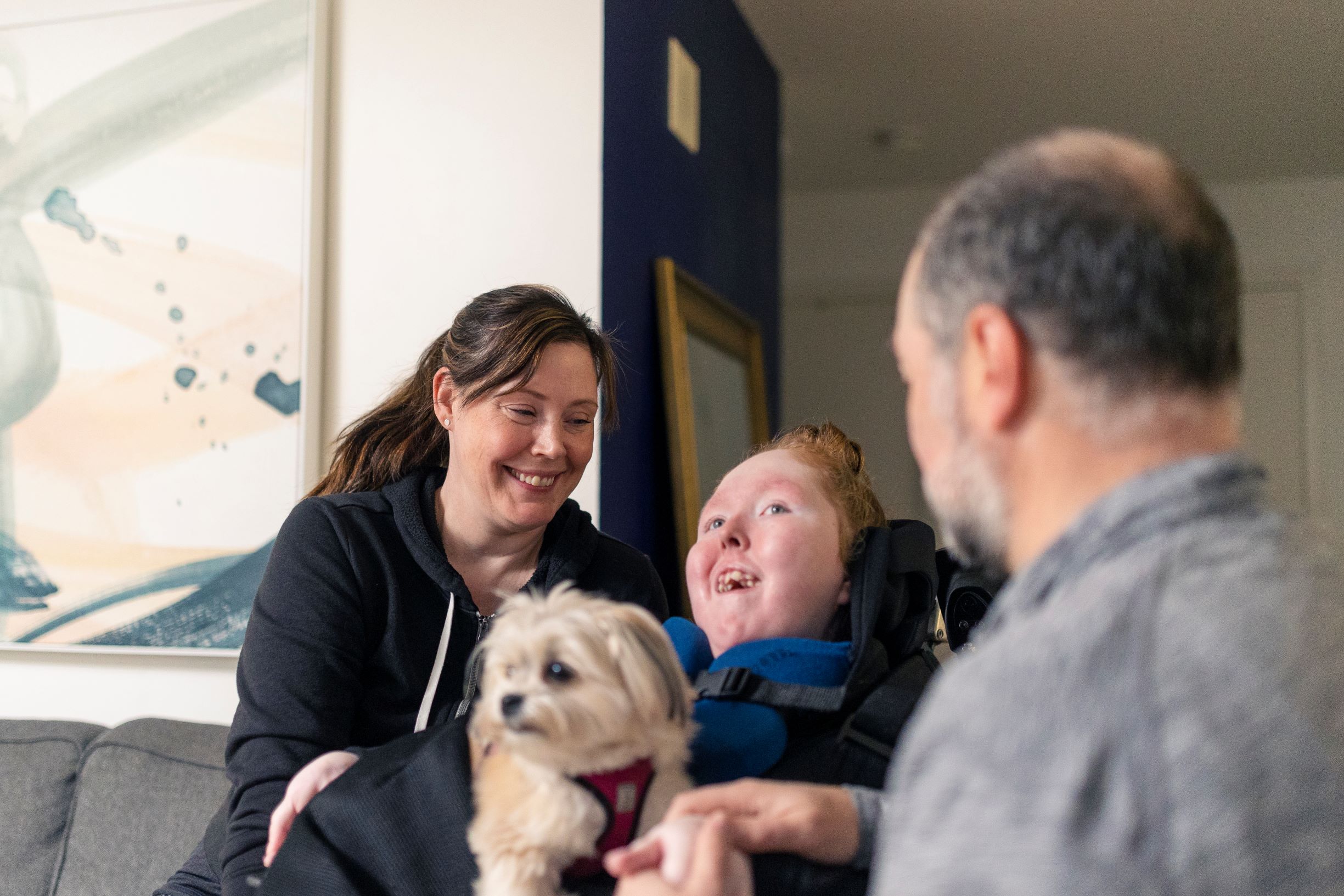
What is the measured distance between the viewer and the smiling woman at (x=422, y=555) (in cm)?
139

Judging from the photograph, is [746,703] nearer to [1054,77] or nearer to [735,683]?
[735,683]

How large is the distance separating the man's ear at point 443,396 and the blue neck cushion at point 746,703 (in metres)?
0.65

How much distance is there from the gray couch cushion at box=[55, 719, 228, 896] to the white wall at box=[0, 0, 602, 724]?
412 millimetres

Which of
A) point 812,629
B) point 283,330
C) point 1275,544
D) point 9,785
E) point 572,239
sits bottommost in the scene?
point 9,785

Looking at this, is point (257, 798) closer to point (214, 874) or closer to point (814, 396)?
point (214, 874)

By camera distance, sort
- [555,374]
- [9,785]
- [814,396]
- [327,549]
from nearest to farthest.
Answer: [327,549] → [555,374] → [9,785] → [814,396]

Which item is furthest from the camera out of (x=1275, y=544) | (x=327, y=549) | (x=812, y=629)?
(x=327, y=549)

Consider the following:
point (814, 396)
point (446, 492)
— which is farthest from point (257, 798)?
point (814, 396)

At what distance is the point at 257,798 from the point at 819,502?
77 centimetres

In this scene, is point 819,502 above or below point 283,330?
below

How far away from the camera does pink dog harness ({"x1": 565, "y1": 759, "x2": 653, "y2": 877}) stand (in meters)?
0.92

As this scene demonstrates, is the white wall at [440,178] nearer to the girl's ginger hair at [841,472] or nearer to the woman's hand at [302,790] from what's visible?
the girl's ginger hair at [841,472]

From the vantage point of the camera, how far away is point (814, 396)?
6223 millimetres

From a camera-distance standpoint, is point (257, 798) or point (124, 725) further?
point (124, 725)
